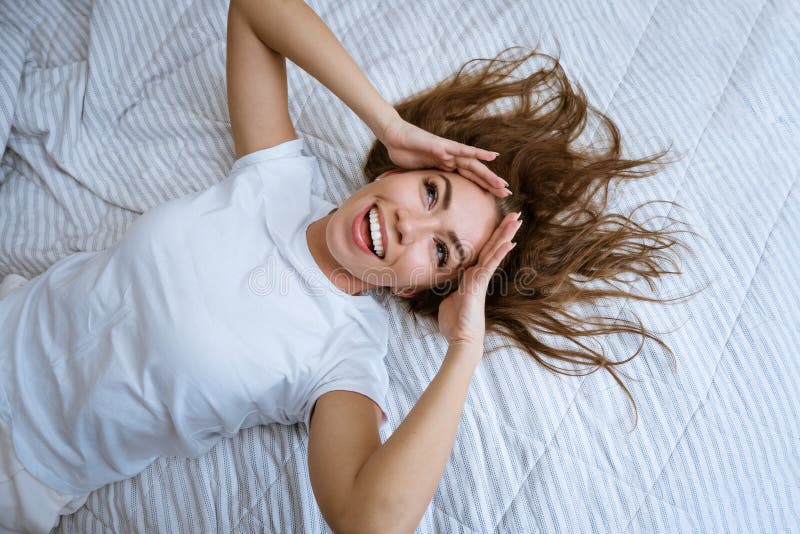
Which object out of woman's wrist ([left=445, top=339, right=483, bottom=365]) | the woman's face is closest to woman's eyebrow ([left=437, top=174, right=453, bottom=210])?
the woman's face

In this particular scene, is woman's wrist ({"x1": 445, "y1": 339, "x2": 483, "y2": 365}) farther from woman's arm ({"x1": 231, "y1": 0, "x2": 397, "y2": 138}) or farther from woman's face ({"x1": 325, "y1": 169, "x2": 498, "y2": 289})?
woman's arm ({"x1": 231, "y1": 0, "x2": 397, "y2": 138})

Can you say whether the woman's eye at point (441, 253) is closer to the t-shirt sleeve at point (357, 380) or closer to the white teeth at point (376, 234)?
the white teeth at point (376, 234)

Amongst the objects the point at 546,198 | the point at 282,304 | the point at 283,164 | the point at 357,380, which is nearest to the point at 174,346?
the point at 282,304

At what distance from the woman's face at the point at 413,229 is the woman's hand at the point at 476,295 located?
49 mm

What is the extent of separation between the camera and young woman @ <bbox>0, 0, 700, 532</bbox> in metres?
1.00

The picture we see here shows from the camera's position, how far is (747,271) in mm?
1185

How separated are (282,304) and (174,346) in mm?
196

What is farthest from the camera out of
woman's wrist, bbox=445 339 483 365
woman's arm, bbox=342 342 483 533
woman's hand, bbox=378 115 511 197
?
woman's hand, bbox=378 115 511 197

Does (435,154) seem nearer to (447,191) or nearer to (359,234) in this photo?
(447,191)

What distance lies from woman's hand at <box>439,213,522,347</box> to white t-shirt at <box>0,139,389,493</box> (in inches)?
6.9

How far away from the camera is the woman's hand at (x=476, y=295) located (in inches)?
39.9

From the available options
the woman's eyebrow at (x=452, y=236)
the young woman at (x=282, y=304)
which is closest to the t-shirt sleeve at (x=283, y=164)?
the young woman at (x=282, y=304)

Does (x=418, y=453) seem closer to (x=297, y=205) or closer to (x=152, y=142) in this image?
(x=297, y=205)

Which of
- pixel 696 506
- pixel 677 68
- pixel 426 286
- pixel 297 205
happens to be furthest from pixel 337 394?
pixel 677 68
